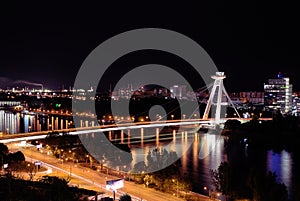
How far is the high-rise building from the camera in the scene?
53.6ft

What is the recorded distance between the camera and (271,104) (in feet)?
54.4

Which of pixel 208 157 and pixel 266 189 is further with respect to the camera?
pixel 208 157

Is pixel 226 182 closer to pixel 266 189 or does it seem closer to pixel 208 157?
pixel 266 189

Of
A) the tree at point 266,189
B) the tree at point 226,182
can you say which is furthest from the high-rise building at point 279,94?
the tree at point 266,189

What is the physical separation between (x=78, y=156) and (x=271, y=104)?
525 inches

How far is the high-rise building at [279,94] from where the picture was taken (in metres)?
16.3

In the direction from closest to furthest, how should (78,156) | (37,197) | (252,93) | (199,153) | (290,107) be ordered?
1. (37,197)
2. (78,156)
3. (199,153)
4. (290,107)
5. (252,93)

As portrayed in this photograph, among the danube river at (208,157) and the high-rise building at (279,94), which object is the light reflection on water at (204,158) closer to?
the danube river at (208,157)

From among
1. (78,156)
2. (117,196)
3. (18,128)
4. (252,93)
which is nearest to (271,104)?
(252,93)

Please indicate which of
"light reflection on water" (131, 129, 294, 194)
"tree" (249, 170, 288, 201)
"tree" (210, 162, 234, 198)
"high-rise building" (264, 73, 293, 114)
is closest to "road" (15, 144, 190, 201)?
"tree" (210, 162, 234, 198)

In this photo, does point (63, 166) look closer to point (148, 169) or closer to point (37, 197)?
point (148, 169)

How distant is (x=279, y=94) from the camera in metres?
16.5

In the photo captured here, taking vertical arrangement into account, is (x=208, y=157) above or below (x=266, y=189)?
below

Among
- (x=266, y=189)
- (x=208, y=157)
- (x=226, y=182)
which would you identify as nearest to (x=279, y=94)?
(x=208, y=157)
